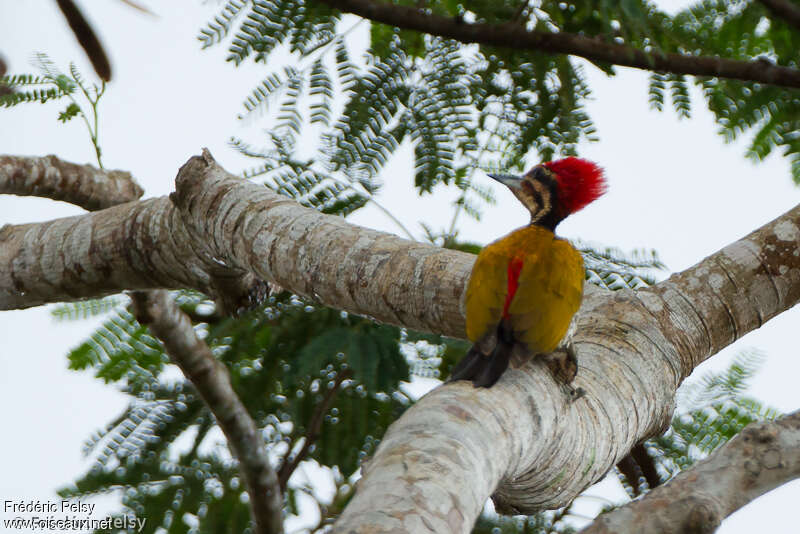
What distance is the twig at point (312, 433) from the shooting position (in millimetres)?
3355

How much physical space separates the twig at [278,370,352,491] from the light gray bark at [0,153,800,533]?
588mm

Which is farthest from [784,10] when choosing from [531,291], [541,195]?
[531,291]

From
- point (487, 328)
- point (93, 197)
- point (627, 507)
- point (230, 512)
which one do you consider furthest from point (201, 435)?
point (627, 507)

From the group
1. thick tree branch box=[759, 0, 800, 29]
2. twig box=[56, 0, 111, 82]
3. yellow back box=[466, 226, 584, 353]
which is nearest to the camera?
twig box=[56, 0, 111, 82]

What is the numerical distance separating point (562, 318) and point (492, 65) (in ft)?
3.90

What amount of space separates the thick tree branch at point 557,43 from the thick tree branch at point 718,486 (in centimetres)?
133

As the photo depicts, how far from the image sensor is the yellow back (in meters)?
2.41

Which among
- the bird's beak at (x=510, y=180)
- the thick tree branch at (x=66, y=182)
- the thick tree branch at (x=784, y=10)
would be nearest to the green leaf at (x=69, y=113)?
the thick tree branch at (x=66, y=182)

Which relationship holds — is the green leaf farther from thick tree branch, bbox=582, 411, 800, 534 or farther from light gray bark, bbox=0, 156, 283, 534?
thick tree branch, bbox=582, 411, 800, 534

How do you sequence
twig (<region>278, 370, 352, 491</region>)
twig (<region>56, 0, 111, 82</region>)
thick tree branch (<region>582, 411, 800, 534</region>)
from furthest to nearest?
twig (<region>278, 370, 352, 491</region>), thick tree branch (<region>582, 411, 800, 534</region>), twig (<region>56, 0, 111, 82</region>)

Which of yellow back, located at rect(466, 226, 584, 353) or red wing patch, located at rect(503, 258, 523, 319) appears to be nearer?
yellow back, located at rect(466, 226, 584, 353)

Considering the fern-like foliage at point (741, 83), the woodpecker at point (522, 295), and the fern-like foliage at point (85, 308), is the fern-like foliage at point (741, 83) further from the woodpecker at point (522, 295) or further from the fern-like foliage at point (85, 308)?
the fern-like foliage at point (85, 308)

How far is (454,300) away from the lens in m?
2.57

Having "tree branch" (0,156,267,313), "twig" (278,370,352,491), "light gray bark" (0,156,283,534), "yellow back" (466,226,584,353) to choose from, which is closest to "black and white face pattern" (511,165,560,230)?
"yellow back" (466,226,584,353)
